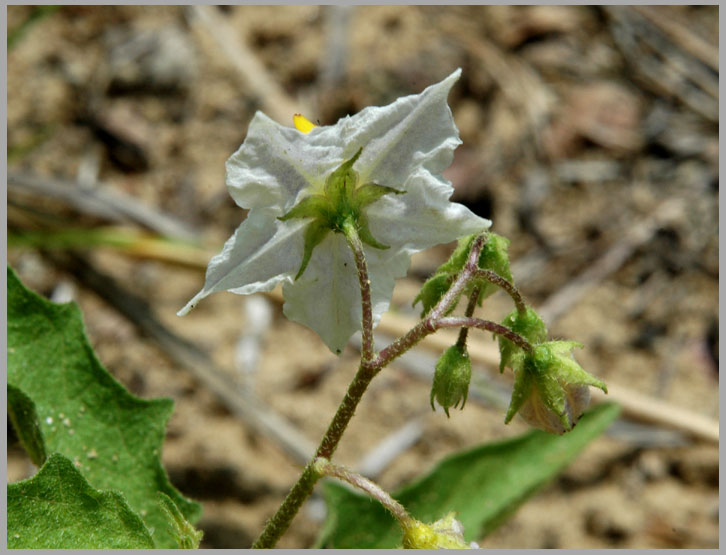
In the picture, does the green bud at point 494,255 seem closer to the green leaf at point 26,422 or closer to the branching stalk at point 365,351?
the branching stalk at point 365,351

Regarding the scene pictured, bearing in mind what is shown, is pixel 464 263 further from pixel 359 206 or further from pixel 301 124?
pixel 301 124

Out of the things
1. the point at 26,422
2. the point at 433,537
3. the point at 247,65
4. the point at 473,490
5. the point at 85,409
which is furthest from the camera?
the point at 247,65

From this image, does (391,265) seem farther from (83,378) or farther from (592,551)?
(592,551)

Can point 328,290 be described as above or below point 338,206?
below

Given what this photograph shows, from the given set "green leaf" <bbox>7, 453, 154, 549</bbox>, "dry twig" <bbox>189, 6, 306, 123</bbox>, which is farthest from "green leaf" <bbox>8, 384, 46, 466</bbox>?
"dry twig" <bbox>189, 6, 306, 123</bbox>

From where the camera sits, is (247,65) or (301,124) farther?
(247,65)

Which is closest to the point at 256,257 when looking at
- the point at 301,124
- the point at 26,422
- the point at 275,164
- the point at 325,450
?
the point at 275,164

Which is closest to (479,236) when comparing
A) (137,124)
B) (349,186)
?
(349,186)
